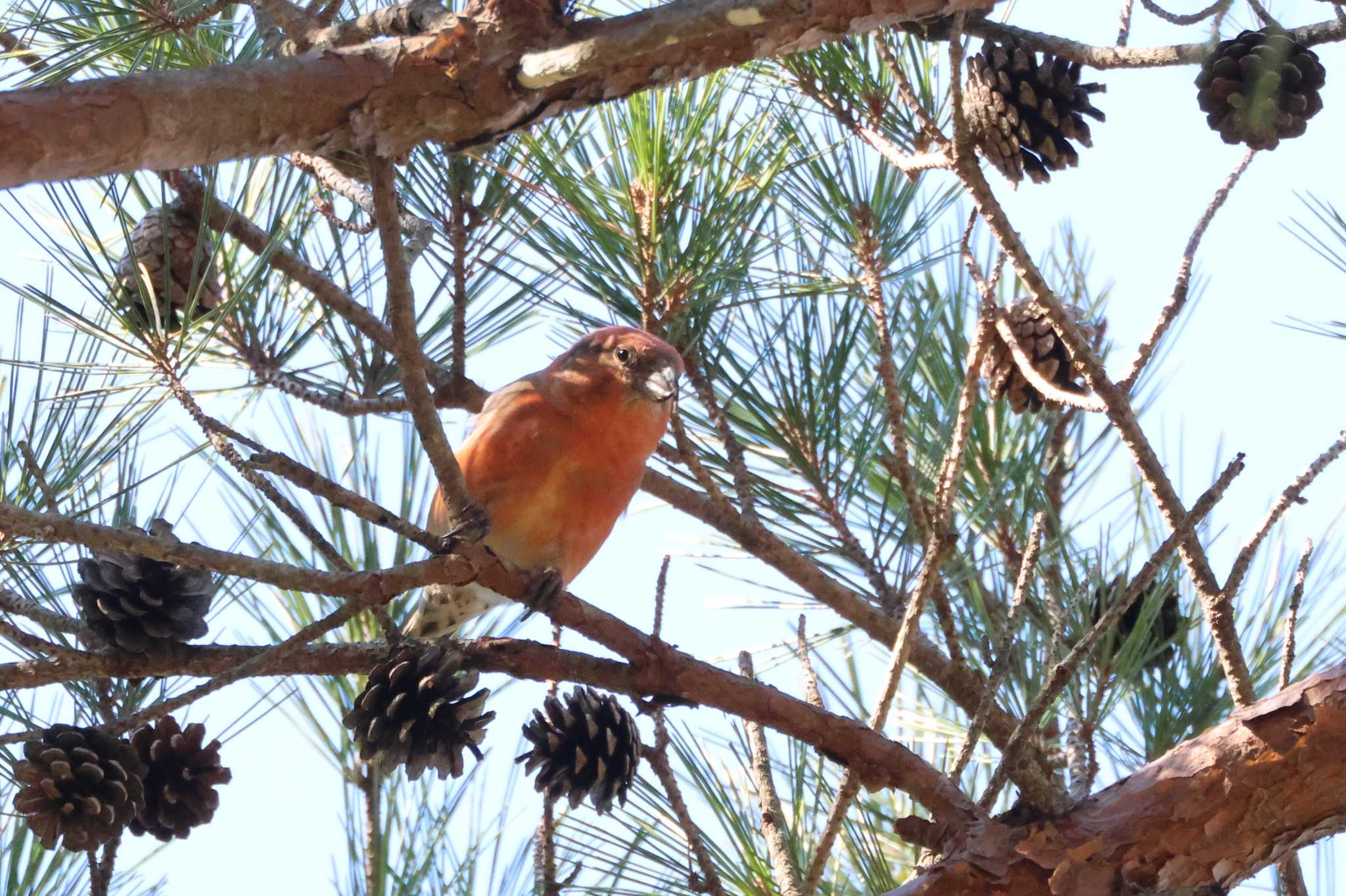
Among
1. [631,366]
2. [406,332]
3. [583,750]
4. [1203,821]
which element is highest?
[631,366]

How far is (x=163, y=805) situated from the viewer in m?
1.61

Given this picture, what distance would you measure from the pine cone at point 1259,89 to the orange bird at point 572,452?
928 millimetres

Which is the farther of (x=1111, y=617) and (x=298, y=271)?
(x=298, y=271)

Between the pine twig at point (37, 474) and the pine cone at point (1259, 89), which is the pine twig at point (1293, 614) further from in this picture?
the pine twig at point (37, 474)

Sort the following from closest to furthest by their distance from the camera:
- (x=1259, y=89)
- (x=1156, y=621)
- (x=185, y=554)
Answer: (x=185, y=554) < (x=1259, y=89) < (x=1156, y=621)

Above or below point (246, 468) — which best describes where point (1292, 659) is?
below

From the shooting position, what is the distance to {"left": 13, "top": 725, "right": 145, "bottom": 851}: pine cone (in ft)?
4.77

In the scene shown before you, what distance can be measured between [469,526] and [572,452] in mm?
781

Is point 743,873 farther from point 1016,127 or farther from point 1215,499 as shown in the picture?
point 1016,127

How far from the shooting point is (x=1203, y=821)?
1432 millimetres

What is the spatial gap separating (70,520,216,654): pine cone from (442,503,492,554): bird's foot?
295 mm

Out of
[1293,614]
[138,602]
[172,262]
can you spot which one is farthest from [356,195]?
[1293,614]

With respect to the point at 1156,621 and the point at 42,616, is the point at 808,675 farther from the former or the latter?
the point at 42,616

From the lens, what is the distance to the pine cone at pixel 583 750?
169 cm
